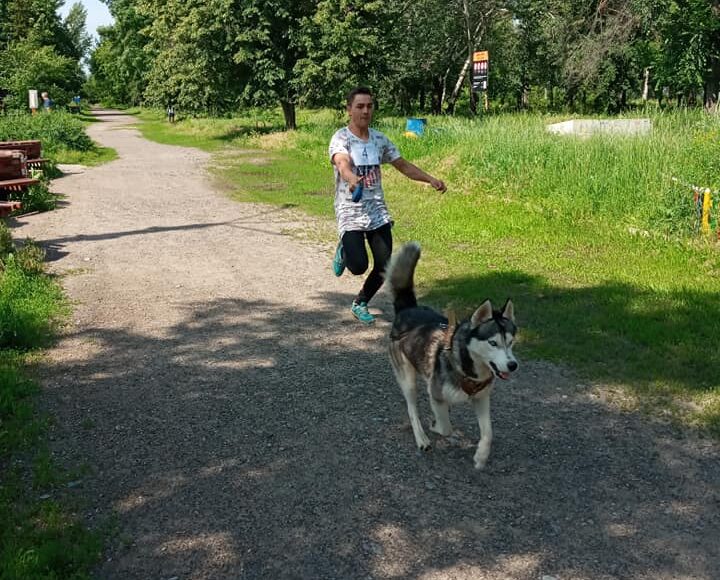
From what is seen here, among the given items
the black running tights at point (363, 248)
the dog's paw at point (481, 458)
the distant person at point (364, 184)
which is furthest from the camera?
the black running tights at point (363, 248)

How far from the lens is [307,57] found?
27.9 metres

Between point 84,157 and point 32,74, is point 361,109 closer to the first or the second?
point 84,157

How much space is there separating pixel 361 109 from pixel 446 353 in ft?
8.57

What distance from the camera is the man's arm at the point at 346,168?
5480mm

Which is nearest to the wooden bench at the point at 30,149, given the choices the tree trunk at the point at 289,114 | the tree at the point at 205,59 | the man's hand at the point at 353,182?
the tree at the point at 205,59

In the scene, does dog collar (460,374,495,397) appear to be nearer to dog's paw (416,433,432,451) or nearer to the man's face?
dog's paw (416,433,432,451)

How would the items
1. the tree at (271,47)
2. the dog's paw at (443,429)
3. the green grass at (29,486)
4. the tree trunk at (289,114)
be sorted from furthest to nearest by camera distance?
the tree trunk at (289,114) → the tree at (271,47) → the dog's paw at (443,429) → the green grass at (29,486)

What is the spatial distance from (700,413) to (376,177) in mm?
3216

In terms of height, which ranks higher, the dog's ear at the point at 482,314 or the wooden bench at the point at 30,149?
the wooden bench at the point at 30,149

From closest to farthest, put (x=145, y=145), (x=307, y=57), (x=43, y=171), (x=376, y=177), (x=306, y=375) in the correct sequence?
(x=306, y=375) → (x=376, y=177) → (x=43, y=171) → (x=307, y=57) → (x=145, y=145)

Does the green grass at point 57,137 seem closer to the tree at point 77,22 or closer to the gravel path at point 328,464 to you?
the gravel path at point 328,464

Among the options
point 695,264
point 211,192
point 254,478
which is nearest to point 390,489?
point 254,478

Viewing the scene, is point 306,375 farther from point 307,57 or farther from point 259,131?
point 259,131

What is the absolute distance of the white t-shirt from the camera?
19.5 feet
